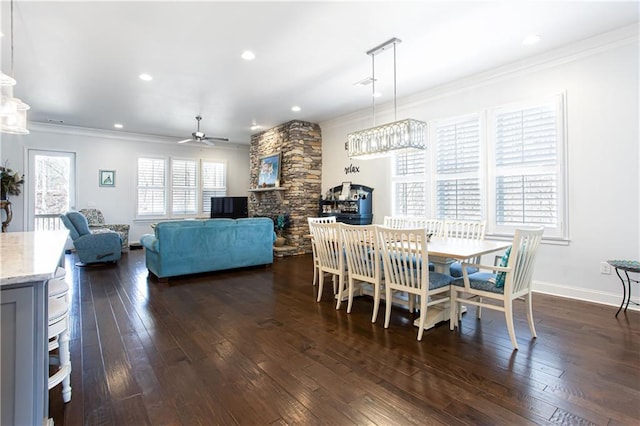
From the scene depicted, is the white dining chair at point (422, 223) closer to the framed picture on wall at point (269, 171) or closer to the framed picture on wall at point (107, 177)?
the framed picture on wall at point (269, 171)

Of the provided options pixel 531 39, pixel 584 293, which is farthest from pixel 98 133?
pixel 584 293

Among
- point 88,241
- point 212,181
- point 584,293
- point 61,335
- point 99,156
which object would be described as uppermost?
point 99,156

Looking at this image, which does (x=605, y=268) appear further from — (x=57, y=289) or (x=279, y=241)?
(x=279, y=241)

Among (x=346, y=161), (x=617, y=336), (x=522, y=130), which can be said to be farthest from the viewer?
(x=346, y=161)

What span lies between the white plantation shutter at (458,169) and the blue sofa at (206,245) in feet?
9.77

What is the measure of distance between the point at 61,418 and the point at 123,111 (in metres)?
6.23

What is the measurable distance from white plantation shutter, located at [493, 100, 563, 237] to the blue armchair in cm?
658

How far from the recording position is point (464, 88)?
487 cm

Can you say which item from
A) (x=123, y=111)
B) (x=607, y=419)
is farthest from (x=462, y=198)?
(x=123, y=111)

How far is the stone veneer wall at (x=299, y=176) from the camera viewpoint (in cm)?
730

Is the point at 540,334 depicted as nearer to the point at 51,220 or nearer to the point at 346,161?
the point at 346,161

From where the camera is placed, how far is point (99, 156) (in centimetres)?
823

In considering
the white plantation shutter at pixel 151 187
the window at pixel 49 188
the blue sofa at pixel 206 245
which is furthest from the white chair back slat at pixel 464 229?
the window at pixel 49 188

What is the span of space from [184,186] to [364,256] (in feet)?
25.3
